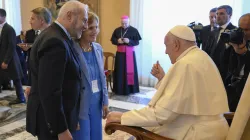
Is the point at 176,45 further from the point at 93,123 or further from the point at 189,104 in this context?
the point at 93,123

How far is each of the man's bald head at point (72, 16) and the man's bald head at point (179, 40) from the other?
513 millimetres

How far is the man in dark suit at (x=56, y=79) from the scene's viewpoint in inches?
50.1

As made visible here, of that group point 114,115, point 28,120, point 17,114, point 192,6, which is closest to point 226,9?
point 192,6

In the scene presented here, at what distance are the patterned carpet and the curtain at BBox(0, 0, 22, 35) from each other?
9.52 feet

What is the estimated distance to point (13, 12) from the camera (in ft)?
23.2

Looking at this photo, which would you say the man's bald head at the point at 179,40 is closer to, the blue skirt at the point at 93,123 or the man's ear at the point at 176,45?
the man's ear at the point at 176,45

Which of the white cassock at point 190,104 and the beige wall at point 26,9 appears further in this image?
the beige wall at point 26,9

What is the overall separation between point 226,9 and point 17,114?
3273 mm

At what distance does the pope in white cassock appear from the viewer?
4.40ft

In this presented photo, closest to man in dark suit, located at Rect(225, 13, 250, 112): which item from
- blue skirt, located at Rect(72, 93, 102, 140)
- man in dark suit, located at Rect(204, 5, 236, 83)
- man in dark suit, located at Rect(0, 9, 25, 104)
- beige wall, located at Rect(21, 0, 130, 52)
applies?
man in dark suit, located at Rect(204, 5, 236, 83)

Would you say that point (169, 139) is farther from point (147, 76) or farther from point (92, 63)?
point (147, 76)

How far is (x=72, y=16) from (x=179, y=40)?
0.62 meters

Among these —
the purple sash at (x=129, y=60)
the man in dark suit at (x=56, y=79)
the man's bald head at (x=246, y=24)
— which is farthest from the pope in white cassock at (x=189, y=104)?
the purple sash at (x=129, y=60)

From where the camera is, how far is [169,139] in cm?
136
